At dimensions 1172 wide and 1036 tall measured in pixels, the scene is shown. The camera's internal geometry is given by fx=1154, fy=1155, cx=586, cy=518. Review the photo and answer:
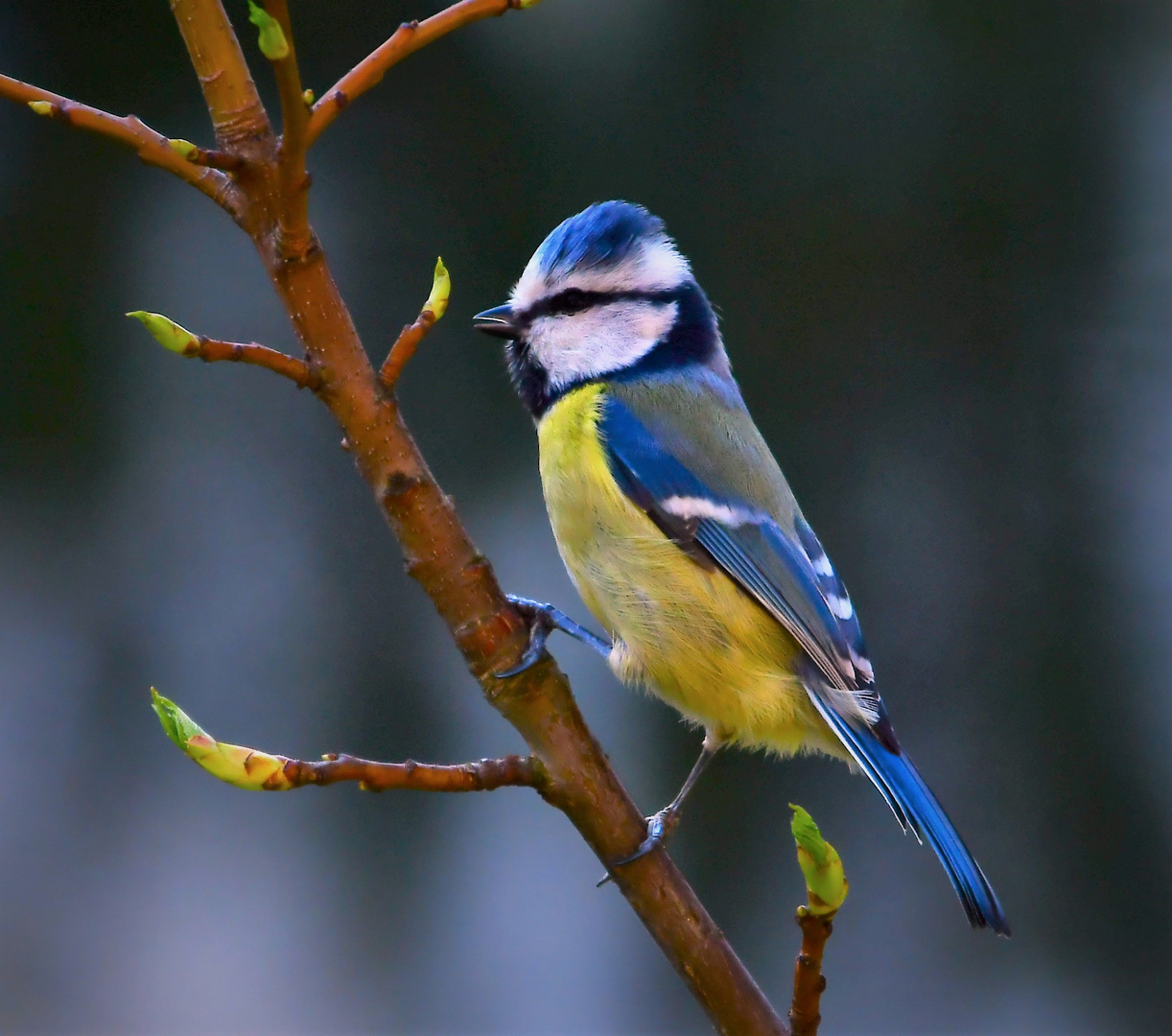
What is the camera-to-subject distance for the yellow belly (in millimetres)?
1135

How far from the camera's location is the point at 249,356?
0.67 m

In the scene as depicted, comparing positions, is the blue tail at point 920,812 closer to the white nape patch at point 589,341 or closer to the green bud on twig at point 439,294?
the white nape patch at point 589,341

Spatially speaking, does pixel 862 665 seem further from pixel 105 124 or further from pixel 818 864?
pixel 105 124

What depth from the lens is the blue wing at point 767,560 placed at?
3.71 ft

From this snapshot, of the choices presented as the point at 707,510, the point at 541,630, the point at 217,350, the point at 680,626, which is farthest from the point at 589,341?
the point at 217,350

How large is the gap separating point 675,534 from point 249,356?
584 millimetres

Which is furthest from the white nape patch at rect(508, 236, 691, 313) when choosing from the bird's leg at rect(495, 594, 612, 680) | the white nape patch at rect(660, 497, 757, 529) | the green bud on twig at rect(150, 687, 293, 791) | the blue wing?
the green bud on twig at rect(150, 687, 293, 791)

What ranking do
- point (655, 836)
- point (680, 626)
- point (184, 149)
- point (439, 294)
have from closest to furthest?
point (184, 149) → point (439, 294) → point (655, 836) → point (680, 626)

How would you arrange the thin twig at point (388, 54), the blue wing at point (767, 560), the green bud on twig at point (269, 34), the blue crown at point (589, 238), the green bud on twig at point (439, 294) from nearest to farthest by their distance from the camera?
the green bud on twig at point (269, 34) → the thin twig at point (388, 54) → the green bud on twig at point (439, 294) → the blue wing at point (767, 560) → the blue crown at point (589, 238)

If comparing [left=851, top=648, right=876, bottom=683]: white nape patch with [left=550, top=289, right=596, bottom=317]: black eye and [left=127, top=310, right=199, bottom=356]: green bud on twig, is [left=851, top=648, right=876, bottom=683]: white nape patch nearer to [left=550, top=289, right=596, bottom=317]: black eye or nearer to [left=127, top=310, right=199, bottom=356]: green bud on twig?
[left=550, top=289, right=596, bottom=317]: black eye

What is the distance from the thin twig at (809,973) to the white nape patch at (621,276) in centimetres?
83

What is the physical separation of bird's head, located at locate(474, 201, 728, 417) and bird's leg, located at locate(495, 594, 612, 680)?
308 mm

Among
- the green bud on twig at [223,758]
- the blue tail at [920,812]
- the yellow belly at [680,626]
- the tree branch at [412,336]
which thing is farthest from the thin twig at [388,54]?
the blue tail at [920,812]

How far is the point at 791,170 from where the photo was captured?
2189 millimetres
